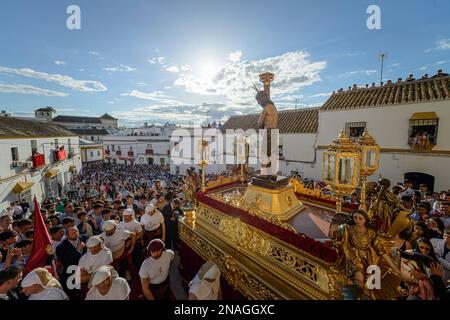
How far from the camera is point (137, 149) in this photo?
4031cm

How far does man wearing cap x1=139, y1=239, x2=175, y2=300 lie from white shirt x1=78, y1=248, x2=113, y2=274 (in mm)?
789

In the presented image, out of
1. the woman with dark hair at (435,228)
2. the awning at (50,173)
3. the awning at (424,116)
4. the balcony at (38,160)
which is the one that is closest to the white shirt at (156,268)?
the woman with dark hair at (435,228)

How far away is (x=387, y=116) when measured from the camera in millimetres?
13062

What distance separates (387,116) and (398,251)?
1304 cm

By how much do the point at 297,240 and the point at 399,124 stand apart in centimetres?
1392

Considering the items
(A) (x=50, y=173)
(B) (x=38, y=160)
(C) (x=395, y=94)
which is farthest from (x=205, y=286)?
(A) (x=50, y=173)

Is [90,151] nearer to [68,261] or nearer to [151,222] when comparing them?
[151,222]

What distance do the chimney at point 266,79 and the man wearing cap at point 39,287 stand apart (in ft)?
17.3

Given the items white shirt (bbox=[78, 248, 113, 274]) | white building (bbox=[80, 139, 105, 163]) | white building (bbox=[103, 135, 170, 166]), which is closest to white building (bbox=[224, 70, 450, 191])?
white shirt (bbox=[78, 248, 113, 274])

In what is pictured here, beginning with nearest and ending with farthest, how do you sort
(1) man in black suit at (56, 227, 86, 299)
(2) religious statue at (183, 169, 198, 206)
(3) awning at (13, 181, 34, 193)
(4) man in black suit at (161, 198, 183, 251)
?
(1) man in black suit at (56, 227, 86, 299) → (2) religious statue at (183, 169, 198, 206) → (4) man in black suit at (161, 198, 183, 251) → (3) awning at (13, 181, 34, 193)

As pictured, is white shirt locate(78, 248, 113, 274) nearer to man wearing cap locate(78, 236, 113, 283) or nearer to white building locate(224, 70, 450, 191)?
man wearing cap locate(78, 236, 113, 283)

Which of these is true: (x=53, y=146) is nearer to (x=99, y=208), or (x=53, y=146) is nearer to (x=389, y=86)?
(x=99, y=208)

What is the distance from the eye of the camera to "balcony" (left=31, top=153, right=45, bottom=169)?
1695 centimetres

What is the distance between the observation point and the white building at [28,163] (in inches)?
553
